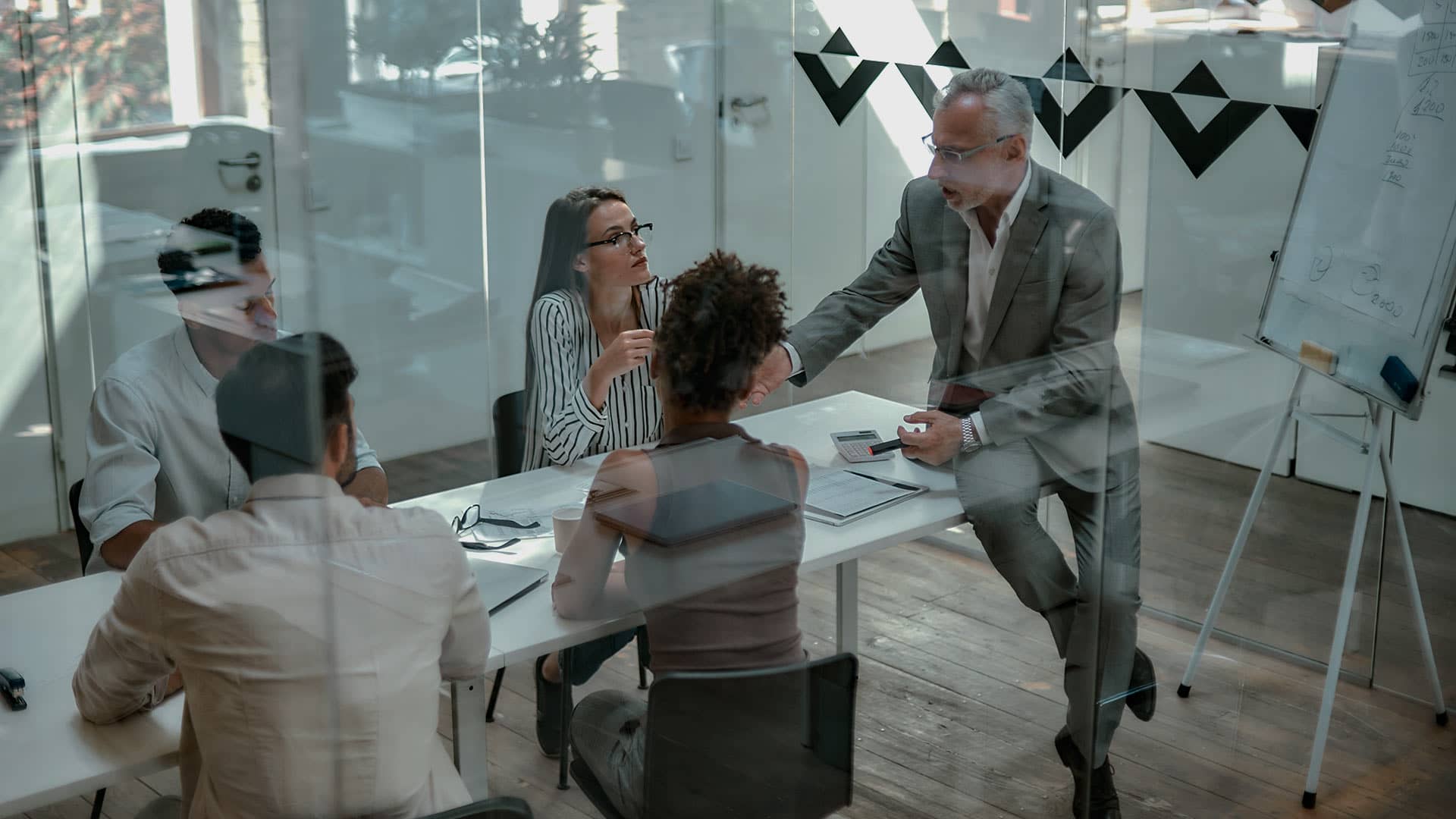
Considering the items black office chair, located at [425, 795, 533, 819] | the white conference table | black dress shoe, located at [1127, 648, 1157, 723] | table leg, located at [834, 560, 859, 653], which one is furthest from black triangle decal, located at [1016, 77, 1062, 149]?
black office chair, located at [425, 795, 533, 819]

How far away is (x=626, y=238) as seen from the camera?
1.67 meters

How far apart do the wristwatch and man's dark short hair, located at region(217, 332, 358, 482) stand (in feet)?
3.67

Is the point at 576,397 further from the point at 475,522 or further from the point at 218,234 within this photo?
the point at 218,234

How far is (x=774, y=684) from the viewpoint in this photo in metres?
1.85

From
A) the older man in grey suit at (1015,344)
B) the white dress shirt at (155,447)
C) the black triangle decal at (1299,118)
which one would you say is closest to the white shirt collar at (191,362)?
the white dress shirt at (155,447)

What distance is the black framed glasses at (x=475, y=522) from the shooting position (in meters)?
1.52

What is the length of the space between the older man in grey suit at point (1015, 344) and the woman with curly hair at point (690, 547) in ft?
0.53

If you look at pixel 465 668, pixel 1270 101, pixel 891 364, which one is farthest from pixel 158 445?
pixel 1270 101

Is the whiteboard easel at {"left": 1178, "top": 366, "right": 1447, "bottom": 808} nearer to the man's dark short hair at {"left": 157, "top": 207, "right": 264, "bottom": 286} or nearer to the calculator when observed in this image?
the calculator

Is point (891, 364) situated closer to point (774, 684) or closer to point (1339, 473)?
point (774, 684)

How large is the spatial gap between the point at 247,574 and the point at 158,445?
165 mm

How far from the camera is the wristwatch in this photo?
2.18 m

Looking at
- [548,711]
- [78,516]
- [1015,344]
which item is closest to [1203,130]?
[1015,344]

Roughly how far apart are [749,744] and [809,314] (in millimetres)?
635
